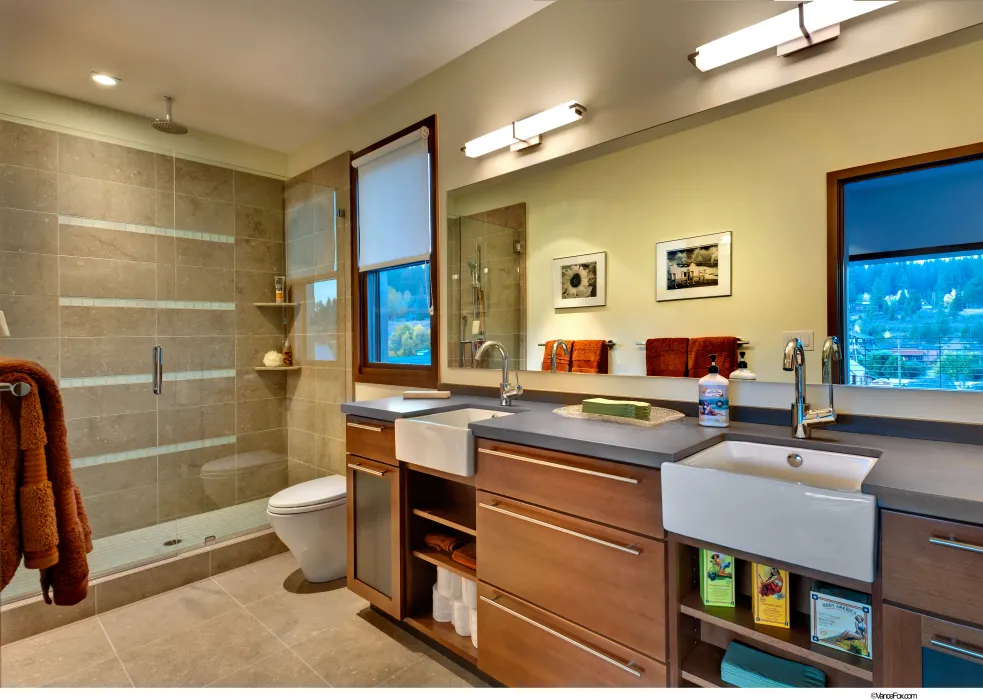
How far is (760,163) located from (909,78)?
368mm

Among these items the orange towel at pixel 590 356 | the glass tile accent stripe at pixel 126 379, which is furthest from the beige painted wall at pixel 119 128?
the orange towel at pixel 590 356

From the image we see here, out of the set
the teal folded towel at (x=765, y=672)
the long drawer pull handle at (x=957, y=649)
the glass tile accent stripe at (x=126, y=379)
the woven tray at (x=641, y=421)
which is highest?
the glass tile accent stripe at (x=126, y=379)

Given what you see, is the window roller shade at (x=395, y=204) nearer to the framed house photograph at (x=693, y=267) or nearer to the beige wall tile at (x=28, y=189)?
the framed house photograph at (x=693, y=267)

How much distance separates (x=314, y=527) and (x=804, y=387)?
2.09 m

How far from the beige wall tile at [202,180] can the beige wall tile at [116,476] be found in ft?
5.05

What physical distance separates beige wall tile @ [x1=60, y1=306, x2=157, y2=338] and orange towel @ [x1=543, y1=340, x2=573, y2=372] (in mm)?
2160

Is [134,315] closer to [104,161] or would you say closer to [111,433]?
[111,433]

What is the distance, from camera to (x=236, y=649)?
1881 mm

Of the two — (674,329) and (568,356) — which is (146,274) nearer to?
(568,356)

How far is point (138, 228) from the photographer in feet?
8.94

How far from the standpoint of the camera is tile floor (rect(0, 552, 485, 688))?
1720 millimetres

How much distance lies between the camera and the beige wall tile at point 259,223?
3.10m

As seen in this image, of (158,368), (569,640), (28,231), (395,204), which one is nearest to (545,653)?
(569,640)

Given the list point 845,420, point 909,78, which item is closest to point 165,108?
point 909,78
